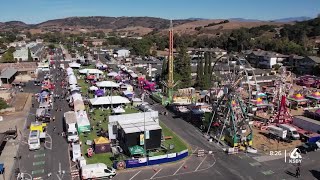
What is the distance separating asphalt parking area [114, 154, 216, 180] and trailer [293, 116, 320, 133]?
13.8m

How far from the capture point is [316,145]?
107 ft

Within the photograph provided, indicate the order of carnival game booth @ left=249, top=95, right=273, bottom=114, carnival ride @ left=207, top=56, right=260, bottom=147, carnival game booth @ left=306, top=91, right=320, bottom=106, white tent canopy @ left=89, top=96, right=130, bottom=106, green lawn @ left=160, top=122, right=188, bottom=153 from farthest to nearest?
carnival game booth @ left=306, top=91, right=320, bottom=106 → white tent canopy @ left=89, top=96, right=130, bottom=106 → carnival game booth @ left=249, top=95, right=273, bottom=114 → carnival ride @ left=207, top=56, right=260, bottom=147 → green lawn @ left=160, top=122, right=188, bottom=153

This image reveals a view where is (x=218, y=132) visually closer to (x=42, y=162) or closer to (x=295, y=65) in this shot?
(x=42, y=162)

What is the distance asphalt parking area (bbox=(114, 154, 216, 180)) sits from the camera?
27.0 m

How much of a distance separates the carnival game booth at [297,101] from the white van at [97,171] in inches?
1317

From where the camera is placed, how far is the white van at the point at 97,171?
85.5ft

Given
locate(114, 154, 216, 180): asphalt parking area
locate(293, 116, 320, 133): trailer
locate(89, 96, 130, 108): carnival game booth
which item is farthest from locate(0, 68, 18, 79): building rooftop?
locate(293, 116, 320, 133): trailer

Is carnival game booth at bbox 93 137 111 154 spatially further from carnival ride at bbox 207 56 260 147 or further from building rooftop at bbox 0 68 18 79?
building rooftop at bbox 0 68 18 79

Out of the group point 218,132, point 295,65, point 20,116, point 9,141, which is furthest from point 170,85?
point 295,65

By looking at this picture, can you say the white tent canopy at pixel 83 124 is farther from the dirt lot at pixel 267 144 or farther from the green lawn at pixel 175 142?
the dirt lot at pixel 267 144

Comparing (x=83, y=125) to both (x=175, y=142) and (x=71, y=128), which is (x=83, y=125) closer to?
(x=71, y=128)

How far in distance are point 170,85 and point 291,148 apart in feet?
76.6

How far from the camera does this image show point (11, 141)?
3481 cm

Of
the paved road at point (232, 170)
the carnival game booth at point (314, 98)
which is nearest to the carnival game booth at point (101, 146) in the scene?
the paved road at point (232, 170)
